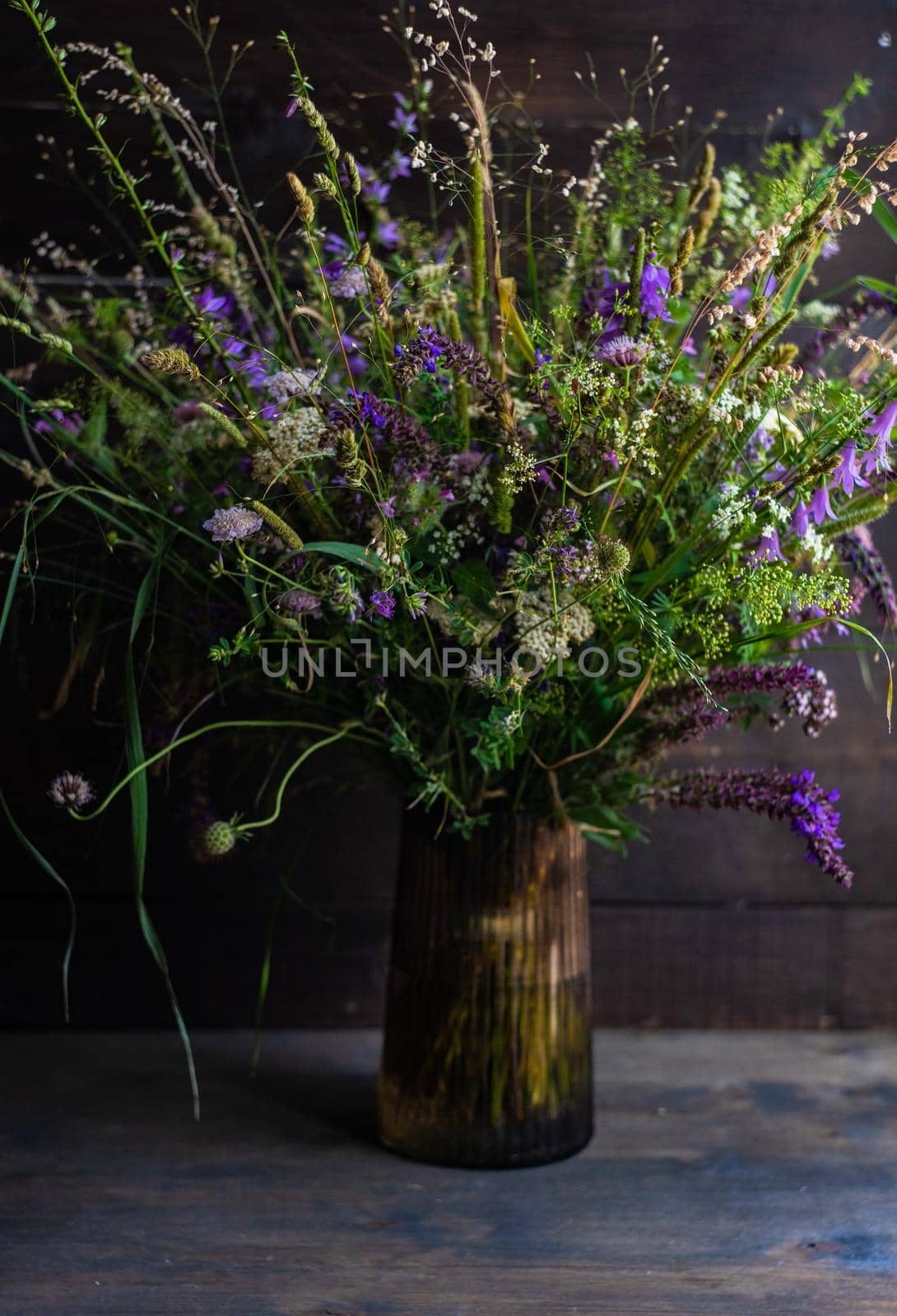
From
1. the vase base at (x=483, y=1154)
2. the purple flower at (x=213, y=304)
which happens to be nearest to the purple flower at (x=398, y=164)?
the purple flower at (x=213, y=304)

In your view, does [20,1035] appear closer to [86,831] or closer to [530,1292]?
[86,831]

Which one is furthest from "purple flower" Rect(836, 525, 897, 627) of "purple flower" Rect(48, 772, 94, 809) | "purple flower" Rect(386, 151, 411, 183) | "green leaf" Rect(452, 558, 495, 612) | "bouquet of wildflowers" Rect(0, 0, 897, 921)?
"purple flower" Rect(48, 772, 94, 809)

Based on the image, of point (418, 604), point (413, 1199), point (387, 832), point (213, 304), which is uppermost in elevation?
point (213, 304)

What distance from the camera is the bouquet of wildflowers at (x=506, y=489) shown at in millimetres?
614

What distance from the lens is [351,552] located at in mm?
600

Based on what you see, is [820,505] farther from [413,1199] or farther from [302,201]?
[413,1199]

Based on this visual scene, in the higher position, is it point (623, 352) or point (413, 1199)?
point (623, 352)

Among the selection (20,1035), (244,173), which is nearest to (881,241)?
(244,173)

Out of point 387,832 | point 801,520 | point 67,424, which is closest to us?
point 801,520

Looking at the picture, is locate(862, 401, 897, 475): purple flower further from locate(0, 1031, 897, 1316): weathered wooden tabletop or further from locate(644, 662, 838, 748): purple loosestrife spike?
locate(0, 1031, 897, 1316): weathered wooden tabletop

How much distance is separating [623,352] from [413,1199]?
0.53 metres

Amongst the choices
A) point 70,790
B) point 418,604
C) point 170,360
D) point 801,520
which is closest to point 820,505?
point 801,520

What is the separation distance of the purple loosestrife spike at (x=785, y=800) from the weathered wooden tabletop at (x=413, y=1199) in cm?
22

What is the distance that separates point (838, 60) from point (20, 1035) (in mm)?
1181
